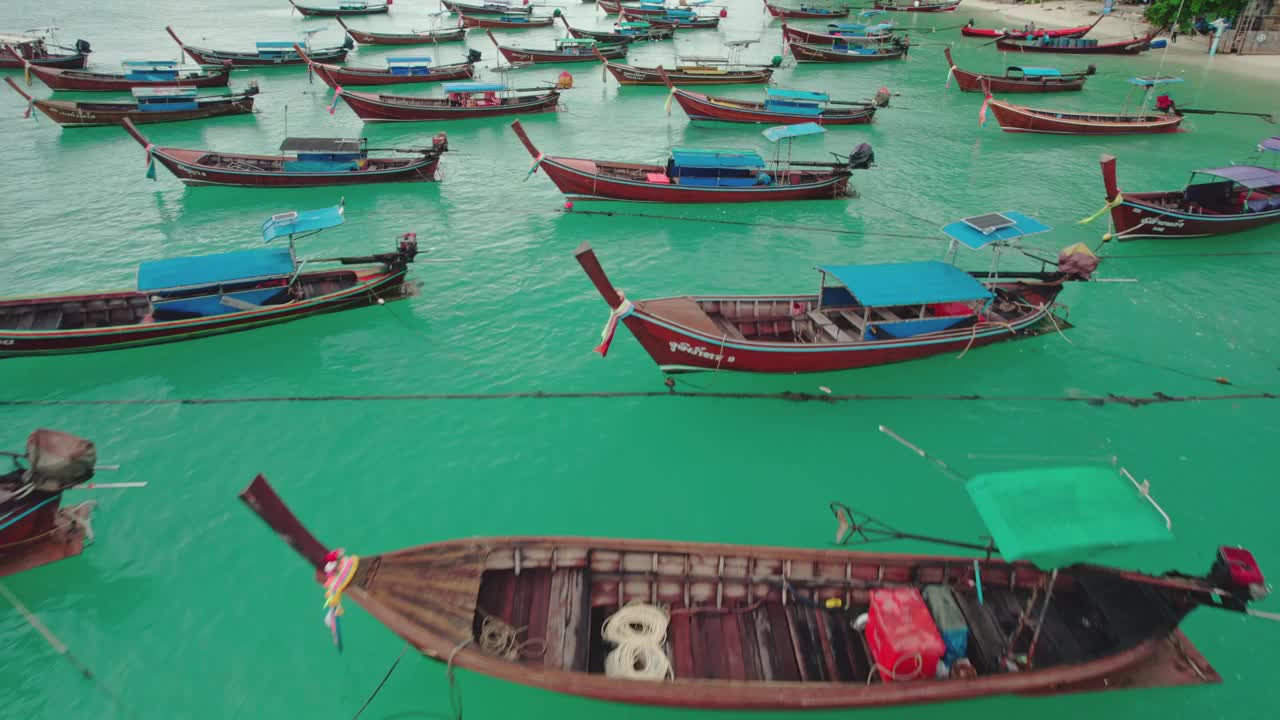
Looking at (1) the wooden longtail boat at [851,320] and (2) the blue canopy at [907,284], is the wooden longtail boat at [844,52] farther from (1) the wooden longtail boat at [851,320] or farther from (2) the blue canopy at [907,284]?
(2) the blue canopy at [907,284]

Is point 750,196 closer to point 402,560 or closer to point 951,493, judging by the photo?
point 951,493

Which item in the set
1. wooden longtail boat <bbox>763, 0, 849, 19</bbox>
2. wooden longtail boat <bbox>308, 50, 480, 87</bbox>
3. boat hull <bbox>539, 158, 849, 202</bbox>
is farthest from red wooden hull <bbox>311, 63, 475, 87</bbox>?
wooden longtail boat <bbox>763, 0, 849, 19</bbox>

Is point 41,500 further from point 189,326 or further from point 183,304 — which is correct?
point 183,304

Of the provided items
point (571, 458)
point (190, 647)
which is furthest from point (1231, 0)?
point (190, 647)

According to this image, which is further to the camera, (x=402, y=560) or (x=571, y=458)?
(x=571, y=458)

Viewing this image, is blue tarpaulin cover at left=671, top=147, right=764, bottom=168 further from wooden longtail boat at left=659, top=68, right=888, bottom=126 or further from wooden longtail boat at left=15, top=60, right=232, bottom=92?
wooden longtail boat at left=15, top=60, right=232, bottom=92

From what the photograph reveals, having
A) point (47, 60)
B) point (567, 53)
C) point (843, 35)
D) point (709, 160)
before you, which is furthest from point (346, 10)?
point (709, 160)
